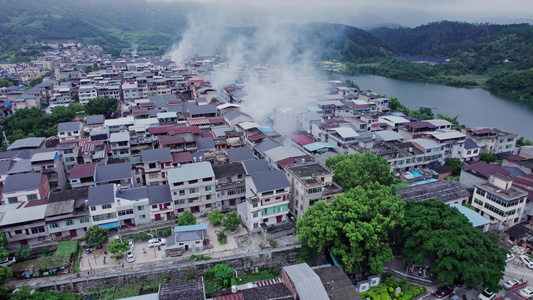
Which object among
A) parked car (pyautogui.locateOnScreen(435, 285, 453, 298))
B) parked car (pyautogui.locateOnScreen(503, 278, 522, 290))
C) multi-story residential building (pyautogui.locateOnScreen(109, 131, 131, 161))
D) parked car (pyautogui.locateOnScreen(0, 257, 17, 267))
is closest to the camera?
parked car (pyautogui.locateOnScreen(435, 285, 453, 298))

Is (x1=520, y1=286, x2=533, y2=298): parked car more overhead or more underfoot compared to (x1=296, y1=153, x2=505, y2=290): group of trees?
more underfoot

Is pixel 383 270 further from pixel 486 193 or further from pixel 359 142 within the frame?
pixel 359 142

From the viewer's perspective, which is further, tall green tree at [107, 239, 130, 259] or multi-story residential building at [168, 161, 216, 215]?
multi-story residential building at [168, 161, 216, 215]

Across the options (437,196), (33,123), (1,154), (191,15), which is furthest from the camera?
(191,15)

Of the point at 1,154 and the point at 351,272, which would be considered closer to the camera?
the point at 351,272

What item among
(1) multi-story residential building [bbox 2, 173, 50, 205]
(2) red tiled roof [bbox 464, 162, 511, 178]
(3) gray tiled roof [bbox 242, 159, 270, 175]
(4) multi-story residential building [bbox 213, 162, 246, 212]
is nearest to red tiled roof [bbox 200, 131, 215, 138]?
(4) multi-story residential building [bbox 213, 162, 246, 212]

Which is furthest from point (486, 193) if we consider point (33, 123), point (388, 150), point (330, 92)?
point (33, 123)

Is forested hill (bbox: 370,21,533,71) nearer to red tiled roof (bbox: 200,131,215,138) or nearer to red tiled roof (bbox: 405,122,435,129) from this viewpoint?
red tiled roof (bbox: 405,122,435,129)

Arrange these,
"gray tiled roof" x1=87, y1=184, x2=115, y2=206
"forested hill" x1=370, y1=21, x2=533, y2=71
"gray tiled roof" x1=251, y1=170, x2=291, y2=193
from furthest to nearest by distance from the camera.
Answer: "forested hill" x1=370, y1=21, x2=533, y2=71, "gray tiled roof" x1=251, y1=170, x2=291, y2=193, "gray tiled roof" x1=87, y1=184, x2=115, y2=206
